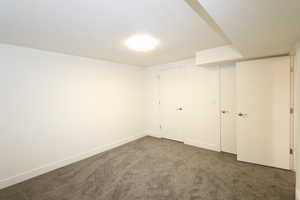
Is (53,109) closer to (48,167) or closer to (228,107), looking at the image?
(48,167)

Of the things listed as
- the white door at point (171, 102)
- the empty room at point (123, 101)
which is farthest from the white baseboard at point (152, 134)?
the empty room at point (123, 101)

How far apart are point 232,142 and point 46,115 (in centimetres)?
404

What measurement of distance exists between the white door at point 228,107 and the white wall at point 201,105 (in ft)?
0.36

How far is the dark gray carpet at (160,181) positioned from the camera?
205 cm

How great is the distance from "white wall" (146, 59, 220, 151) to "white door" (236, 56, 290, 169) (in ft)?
2.02

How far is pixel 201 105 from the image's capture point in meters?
3.79

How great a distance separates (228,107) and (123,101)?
277 cm

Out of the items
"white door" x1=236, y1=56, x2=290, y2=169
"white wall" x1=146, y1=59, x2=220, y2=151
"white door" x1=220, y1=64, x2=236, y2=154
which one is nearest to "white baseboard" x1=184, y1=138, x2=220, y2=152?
"white wall" x1=146, y1=59, x2=220, y2=151

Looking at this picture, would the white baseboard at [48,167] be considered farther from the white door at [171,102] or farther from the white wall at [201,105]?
the white wall at [201,105]

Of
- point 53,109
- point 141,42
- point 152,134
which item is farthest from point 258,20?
point 152,134

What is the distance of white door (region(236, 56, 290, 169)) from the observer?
8.60 feet

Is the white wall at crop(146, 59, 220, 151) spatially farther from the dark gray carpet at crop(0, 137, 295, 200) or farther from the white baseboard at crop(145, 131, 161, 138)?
the white baseboard at crop(145, 131, 161, 138)

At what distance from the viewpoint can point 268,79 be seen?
271 centimetres

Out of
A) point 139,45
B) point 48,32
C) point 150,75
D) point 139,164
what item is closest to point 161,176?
point 139,164
